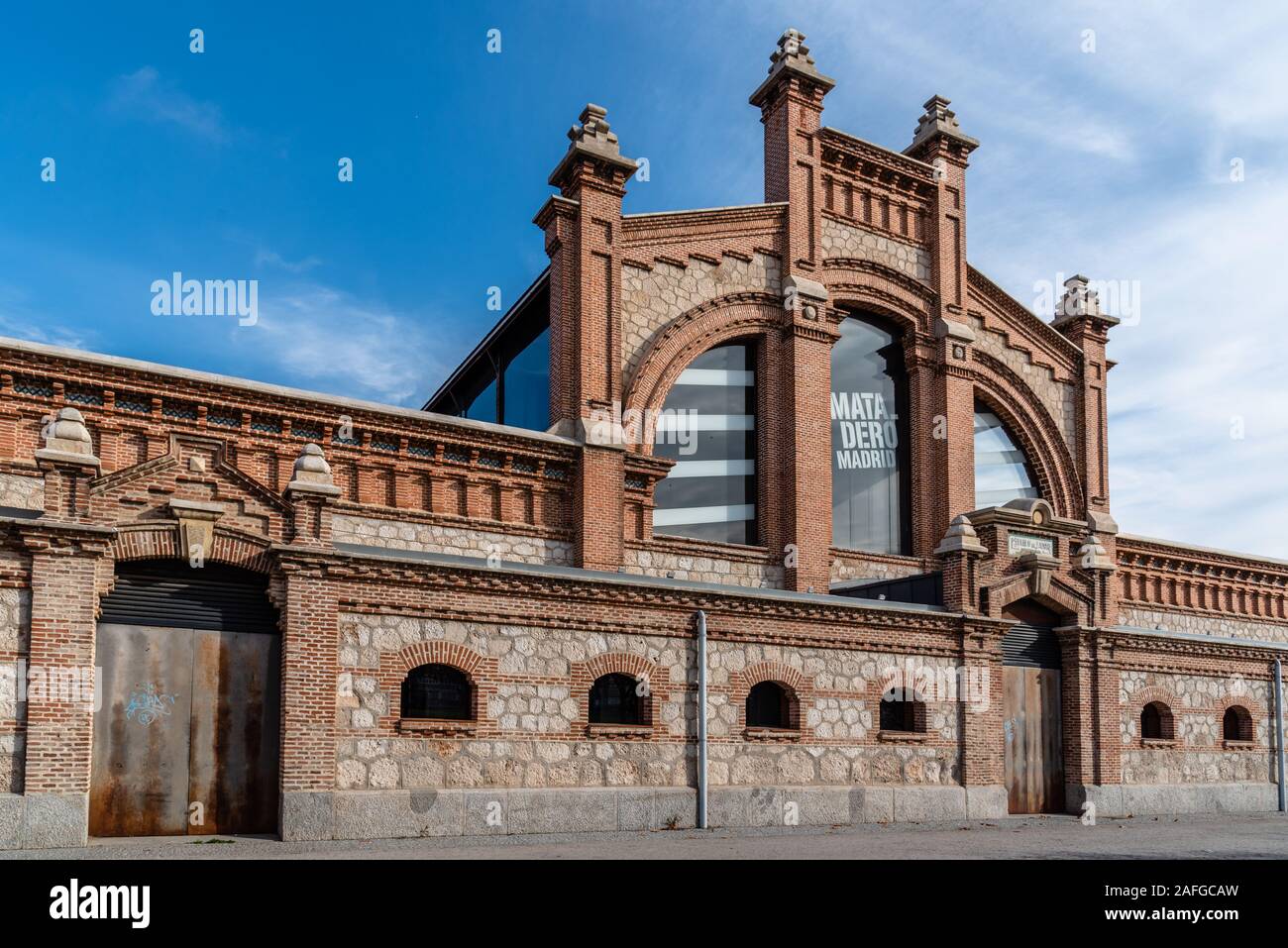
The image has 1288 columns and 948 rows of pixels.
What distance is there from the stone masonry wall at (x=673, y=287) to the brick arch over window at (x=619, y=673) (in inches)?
283

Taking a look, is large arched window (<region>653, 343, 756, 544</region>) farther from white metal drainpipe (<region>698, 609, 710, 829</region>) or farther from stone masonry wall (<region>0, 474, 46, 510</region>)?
stone masonry wall (<region>0, 474, 46, 510</region>)

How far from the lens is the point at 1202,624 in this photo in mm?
31078

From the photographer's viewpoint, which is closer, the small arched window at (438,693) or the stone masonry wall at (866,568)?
the small arched window at (438,693)

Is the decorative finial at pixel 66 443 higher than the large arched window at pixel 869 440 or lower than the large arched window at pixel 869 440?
lower

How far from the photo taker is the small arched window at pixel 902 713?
19.5 metres

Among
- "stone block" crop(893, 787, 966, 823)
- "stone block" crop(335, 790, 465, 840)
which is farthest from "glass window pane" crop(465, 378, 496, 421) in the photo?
"stone block" crop(335, 790, 465, 840)

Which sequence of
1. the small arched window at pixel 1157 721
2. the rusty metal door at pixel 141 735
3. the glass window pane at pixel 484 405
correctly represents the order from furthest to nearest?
the glass window pane at pixel 484 405 < the small arched window at pixel 1157 721 < the rusty metal door at pixel 141 735

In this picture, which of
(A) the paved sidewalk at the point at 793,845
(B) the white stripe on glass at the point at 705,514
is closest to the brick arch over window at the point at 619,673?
(A) the paved sidewalk at the point at 793,845

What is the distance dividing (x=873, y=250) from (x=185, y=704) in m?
18.1

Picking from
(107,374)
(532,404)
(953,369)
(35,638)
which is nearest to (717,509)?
(532,404)

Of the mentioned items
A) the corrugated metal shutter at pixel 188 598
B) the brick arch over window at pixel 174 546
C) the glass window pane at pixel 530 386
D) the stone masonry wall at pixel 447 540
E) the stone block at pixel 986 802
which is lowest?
the stone block at pixel 986 802

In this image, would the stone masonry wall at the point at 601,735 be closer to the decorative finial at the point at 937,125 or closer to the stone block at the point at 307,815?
the stone block at the point at 307,815

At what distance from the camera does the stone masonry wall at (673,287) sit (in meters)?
22.7

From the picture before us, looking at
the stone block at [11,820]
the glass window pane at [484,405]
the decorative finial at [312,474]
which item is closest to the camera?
the stone block at [11,820]
